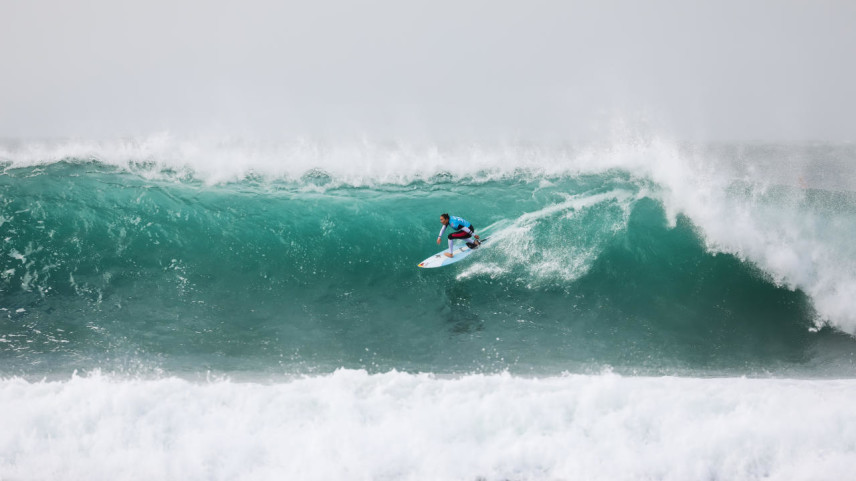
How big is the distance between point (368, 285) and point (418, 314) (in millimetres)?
1331

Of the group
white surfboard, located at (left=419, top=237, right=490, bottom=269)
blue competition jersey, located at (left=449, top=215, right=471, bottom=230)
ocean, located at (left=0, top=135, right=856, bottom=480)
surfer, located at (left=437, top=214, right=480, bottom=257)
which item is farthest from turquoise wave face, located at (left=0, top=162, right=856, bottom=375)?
blue competition jersey, located at (left=449, top=215, right=471, bottom=230)

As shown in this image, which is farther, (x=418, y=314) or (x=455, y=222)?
(x=455, y=222)

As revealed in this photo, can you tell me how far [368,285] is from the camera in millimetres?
9812

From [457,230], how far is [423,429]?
418 centimetres

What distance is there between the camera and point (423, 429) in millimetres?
6668


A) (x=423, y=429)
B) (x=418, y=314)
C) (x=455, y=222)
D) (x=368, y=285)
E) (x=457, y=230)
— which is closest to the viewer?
(x=423, y=429)

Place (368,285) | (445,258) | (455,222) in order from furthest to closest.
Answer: (445,258) < (368,285) < (455,222)

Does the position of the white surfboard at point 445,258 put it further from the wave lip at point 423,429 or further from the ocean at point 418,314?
the wave lip at point 423,429

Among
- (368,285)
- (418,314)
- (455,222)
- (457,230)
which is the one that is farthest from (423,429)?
(457,230)

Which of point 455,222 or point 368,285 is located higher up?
point 455,222

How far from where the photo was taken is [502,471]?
629 centimetres

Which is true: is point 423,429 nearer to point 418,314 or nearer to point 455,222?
point 418,314

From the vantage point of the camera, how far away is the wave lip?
629 cm

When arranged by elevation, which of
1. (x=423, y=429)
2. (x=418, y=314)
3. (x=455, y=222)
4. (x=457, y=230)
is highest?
(x=455, y=222)
